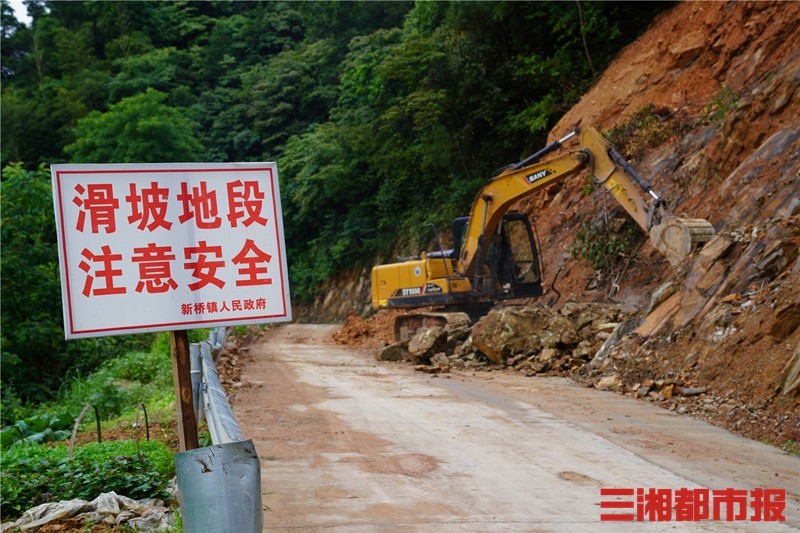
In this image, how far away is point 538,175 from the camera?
19.0 m

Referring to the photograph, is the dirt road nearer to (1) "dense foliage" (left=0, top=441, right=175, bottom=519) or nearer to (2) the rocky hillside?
(1) "dense foliage" (left=0, top=441, right=175, bottom=519)

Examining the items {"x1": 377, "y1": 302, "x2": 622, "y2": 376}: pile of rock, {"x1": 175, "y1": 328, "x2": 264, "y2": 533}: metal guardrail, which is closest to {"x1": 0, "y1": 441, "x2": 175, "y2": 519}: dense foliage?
{"x1": 175, "y1": 328, "x2": 264, "y2": 533}: metal guardrail

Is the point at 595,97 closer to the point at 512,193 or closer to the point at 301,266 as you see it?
the point at 512,193

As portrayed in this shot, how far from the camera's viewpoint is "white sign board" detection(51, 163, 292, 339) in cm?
396

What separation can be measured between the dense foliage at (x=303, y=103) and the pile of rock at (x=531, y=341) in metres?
8.44

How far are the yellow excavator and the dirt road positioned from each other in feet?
16.4

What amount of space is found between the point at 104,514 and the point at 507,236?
16.0m

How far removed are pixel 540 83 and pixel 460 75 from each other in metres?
3.17

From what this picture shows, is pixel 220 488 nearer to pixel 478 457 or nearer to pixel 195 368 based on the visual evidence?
pixel 195 368

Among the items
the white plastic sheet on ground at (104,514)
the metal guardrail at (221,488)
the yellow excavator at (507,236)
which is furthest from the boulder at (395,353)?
the metal guardrail at (221,488)

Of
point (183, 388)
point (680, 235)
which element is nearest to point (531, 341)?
point (680, 235)

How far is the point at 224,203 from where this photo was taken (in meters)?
4.25

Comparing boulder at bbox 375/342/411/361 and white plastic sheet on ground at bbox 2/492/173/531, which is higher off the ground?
white plastic sheet on ground at bbox 2/492/173/531

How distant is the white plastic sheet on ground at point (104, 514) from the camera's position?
18.5ft
